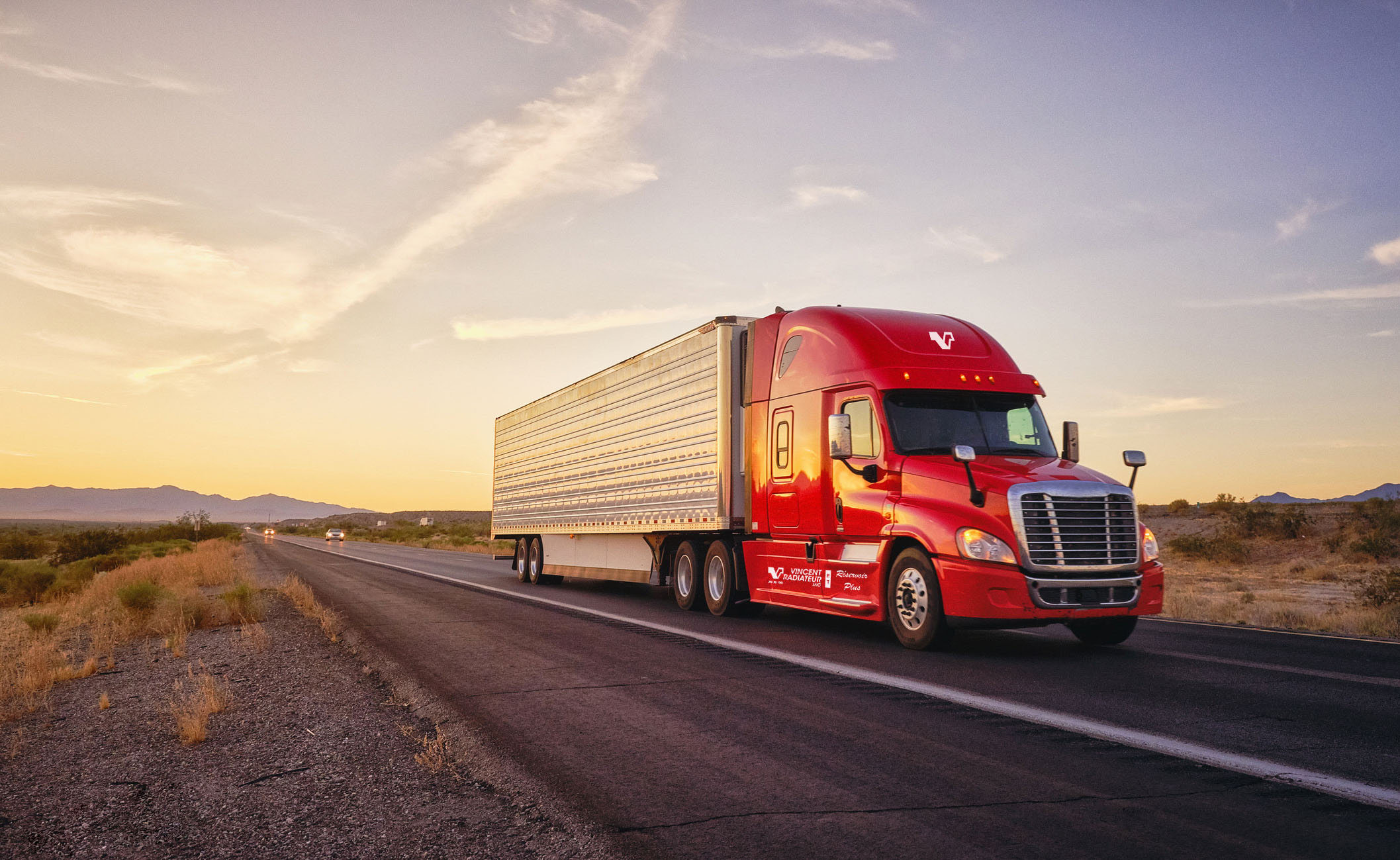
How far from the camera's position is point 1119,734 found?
239 inches

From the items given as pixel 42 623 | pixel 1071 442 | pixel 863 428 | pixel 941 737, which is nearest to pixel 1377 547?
pixel 1071 442

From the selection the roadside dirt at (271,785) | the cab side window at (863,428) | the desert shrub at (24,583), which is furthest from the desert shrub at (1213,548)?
the desert shrub at (24,583)

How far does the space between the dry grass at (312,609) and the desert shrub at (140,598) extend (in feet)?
7.62

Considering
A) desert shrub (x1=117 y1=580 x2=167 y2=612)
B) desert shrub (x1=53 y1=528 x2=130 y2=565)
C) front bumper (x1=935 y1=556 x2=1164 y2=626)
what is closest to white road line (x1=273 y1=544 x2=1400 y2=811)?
front bumper (x1=935 y1=556 x2=1164 y2=626)

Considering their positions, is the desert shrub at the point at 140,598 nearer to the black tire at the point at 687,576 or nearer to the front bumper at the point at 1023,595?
the black tire at the point at 687,576

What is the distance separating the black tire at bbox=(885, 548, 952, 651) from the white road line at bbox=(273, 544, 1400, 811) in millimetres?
1189

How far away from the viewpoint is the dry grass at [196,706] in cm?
689

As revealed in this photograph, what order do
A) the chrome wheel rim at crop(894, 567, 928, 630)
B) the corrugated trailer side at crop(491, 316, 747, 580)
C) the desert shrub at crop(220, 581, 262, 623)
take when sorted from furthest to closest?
1. the desert shrub at crop(220, 581, 262, 623)
2. the corrugated trailer side at crop(491, 316, 747, 580)
3. the chrome wheel rim at crop(894, 567, 928, 630)

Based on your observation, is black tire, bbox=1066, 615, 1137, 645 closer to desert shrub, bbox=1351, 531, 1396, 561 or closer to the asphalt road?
the asphalt road

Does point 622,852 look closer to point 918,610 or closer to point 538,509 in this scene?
point 918,610

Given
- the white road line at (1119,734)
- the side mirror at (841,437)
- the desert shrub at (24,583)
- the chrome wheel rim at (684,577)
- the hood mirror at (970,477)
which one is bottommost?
the desert shrub at (24,583)

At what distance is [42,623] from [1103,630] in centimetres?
1620

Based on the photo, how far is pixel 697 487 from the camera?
14.4m

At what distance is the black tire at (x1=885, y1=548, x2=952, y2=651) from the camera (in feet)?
32.0
